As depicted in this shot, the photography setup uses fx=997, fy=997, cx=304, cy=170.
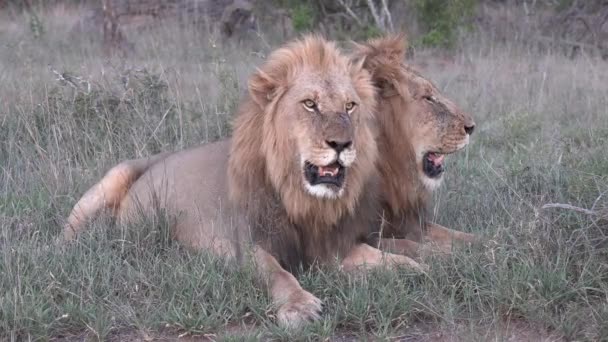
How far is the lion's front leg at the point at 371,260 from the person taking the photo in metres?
3.77

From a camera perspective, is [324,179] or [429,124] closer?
[324,179]

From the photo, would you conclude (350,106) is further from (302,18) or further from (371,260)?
(302,18)

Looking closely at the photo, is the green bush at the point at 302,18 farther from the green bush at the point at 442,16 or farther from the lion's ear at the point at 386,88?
the lion's ear at the point at 386,88

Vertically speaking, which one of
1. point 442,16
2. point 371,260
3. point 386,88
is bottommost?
point 442,16

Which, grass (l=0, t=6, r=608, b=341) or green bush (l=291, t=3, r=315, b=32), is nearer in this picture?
grass (l=0, t=6, r=608, b=341)

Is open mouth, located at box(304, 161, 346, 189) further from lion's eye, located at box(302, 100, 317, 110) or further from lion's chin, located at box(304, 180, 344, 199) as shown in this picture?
lion's eye, located at box(302, 100, 317, 110)

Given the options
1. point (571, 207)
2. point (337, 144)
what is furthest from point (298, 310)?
point (571, 207)

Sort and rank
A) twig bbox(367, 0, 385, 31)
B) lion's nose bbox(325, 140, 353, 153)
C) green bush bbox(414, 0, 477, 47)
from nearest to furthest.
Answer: lion's nose bbox(325, 140, 353, 153) < green bush bbox(414, 0, 477, 47) < twig bbox(367, 0, 385, 31)

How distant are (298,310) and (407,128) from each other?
1.21 m

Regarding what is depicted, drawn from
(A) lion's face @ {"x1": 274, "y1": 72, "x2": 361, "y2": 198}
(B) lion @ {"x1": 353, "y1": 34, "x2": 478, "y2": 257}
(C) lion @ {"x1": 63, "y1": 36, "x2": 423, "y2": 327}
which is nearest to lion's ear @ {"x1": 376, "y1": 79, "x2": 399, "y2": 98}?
(B) lion @ {"x1": 353, "y1": 34, "x2": 478, "y2": 257}

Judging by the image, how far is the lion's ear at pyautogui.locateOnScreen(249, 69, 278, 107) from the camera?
372 cm

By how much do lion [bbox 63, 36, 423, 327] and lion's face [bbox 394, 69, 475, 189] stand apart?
0.28 meters

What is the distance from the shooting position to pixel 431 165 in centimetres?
428

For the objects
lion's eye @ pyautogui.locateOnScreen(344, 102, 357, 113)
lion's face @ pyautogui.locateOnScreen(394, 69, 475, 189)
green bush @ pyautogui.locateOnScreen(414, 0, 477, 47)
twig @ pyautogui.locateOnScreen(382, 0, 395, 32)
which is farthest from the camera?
twig @ pyautogui.locateOnScreen(382, 0, 395, 32)
